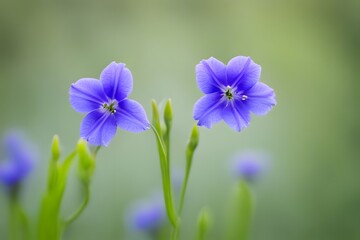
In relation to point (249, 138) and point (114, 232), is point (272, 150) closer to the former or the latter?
point (249, 138)

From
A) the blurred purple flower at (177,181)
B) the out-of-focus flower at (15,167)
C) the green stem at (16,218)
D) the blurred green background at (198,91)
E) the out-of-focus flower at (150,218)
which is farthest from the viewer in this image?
the blurred green background at (198,91)

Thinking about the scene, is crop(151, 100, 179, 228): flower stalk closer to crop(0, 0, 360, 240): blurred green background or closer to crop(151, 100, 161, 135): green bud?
crop(151, 100, 161, 135): green bud

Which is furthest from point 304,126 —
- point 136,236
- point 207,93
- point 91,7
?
point 207,93

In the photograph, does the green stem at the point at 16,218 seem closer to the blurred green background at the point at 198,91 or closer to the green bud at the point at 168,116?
the green bud at the point at 168,116

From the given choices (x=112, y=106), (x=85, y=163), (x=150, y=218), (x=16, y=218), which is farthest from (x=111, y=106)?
(x=150, y=218)

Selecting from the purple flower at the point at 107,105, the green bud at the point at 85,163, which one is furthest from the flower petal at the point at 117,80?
the green bud at the point at 85,163

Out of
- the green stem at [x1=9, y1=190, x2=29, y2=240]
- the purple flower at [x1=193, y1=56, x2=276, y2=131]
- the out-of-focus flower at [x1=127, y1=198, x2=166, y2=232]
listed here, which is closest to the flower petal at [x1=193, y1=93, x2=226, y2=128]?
the purple flower at [x1=193, y1=56, x2=276, y2=131]

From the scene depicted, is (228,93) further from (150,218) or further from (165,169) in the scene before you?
(150,218)
